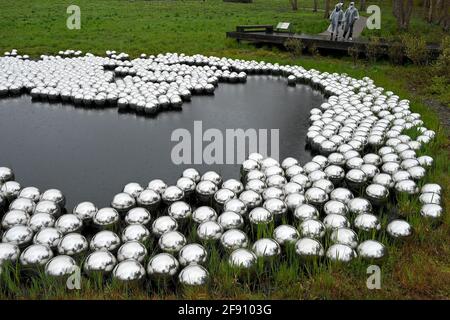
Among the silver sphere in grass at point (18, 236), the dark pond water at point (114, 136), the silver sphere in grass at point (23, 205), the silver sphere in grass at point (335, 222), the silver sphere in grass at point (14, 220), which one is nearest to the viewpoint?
the silver sphere in grass at point (18, 236)

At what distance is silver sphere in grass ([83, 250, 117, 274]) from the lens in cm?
380

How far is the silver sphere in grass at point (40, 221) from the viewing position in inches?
175

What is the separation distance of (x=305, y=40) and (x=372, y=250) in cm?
1159

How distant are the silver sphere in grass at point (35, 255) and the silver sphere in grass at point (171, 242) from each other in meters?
1.05

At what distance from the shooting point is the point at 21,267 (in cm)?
389

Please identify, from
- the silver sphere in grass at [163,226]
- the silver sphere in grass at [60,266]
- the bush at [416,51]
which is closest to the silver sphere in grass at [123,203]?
the silver sphere in grass at [163,226]

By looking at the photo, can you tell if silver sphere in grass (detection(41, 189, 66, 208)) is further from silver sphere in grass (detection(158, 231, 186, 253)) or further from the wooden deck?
the wooden deck

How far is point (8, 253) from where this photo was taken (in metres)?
3.92

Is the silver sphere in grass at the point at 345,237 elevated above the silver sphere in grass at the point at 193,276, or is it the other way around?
the silver sphere in grass at the point at 345,237

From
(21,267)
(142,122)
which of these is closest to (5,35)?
(142,122)

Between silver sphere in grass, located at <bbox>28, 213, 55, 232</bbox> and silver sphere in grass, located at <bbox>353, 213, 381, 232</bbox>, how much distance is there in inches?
129

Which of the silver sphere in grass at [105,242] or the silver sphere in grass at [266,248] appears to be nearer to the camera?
the silver sphere in grass at [266,248]

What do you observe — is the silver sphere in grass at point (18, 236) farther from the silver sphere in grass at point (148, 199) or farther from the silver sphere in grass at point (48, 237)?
the silver sphere in grass at point (148, 199)
